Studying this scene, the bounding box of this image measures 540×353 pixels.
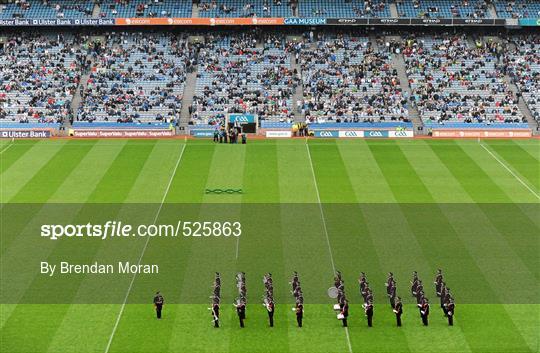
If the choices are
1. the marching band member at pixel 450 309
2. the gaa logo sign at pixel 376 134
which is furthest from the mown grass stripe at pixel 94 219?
the gaa logo sign at pixel 376 134

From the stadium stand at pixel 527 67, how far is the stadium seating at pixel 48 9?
135 ft

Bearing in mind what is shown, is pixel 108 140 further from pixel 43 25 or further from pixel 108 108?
pixel 43 25

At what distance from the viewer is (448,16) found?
3068 inches

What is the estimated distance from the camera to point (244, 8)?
79.2m

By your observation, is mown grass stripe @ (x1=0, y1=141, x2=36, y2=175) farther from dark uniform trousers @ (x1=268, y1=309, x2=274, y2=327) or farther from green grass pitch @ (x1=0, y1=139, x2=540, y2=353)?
dark uniform trousers @ (x1=268, y1=309, x2=274, y2=327)

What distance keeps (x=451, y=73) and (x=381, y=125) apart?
1298 cm

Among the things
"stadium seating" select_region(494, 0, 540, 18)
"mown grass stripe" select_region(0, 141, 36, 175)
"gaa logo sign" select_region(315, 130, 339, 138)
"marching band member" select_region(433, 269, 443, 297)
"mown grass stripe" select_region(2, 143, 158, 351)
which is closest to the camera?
"mown grass stripe" select_region(2, 143, 158, 351)

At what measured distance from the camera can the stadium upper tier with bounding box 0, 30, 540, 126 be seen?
226 feet

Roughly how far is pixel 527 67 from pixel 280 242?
45.6 metres

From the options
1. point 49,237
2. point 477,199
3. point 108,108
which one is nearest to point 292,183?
point 477,199

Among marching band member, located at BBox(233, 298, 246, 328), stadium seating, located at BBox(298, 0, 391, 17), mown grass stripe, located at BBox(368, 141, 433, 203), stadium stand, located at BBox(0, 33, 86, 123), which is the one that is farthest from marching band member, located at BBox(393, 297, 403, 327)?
stadium seating, located at BBox(298, 0, 391, 17)

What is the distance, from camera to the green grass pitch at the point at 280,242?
94.6ft

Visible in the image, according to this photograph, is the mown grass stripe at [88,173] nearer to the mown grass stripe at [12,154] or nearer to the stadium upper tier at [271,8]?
the mown grass stripe at [12,154]

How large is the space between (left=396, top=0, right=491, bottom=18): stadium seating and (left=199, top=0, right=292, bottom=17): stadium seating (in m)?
11.7
